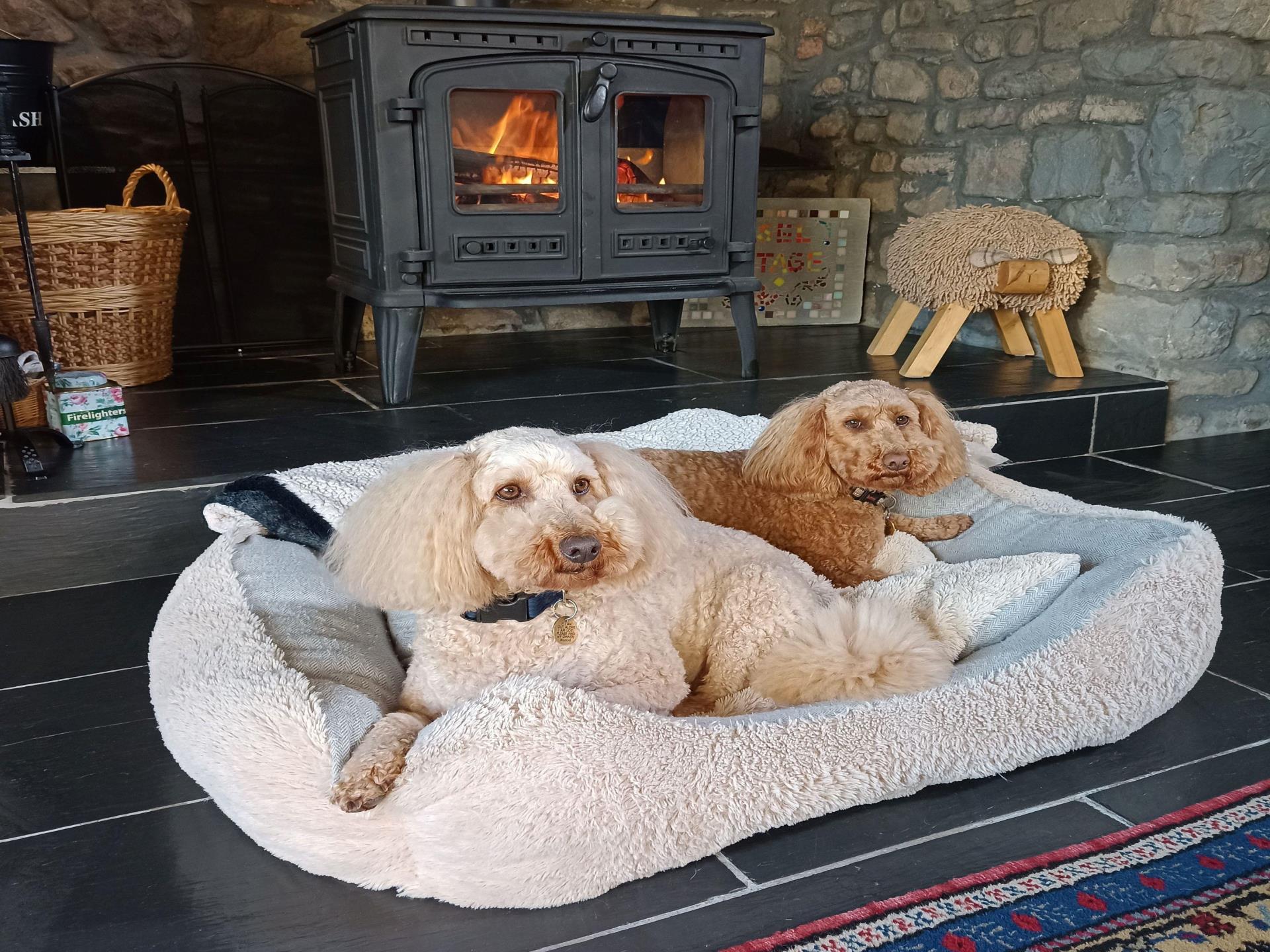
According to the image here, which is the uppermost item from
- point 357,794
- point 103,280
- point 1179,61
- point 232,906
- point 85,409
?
point 1179,61

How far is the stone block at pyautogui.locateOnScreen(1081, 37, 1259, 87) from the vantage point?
114 inches

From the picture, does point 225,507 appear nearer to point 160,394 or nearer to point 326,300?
point 160,394

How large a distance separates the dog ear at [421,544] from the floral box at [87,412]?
53.8 inches

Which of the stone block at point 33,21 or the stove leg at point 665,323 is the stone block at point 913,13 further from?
the stone block at point 33,21

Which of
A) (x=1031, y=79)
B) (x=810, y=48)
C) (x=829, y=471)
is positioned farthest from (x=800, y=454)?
(x=810, y=48)

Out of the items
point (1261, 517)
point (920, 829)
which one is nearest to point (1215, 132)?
point (1261, 517)

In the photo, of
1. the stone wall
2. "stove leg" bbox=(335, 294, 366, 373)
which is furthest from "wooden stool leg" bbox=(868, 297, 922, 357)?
"stove leg" bbox=(335, 294, 366, 373)

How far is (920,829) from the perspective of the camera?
4.50 ft

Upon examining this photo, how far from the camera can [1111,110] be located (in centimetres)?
315

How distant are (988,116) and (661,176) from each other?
4.26 ft

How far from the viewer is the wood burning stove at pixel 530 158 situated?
8.67ft

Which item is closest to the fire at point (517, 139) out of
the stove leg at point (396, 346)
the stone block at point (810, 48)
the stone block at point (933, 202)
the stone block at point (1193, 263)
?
the stove leg at point (396, 346)

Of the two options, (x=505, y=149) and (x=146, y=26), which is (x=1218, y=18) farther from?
(x=146, y=26)

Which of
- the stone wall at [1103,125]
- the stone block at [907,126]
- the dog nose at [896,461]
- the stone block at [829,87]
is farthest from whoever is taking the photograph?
the stone block at [829,87]
